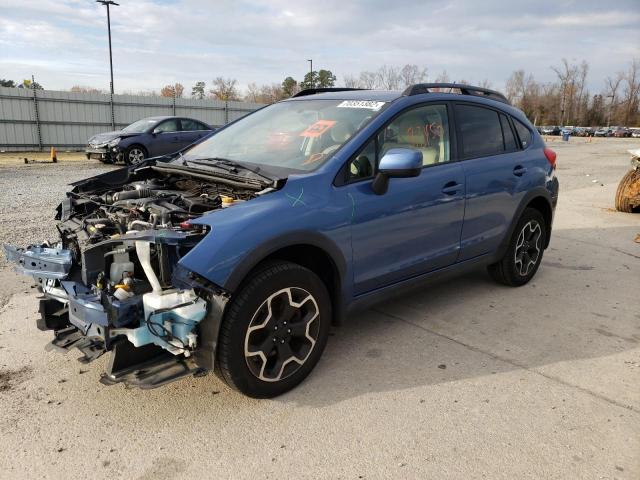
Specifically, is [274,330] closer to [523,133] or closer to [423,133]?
[423,133]

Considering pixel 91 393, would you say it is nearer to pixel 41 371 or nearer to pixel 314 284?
pixel 41 371

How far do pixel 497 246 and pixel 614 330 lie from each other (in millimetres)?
1150

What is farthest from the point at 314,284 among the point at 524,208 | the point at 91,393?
the point at 524,208

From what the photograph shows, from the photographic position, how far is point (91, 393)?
310 centimetres

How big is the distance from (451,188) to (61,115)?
853 inches

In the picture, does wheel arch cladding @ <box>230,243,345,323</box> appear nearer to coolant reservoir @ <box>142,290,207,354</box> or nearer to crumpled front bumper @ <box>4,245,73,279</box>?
coolant reservoir @ <box>142,290,207,354</box>

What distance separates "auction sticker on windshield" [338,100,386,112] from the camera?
3730mm

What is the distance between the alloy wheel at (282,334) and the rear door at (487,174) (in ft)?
5.54

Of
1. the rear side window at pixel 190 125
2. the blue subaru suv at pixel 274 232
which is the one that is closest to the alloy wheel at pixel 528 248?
the blue subaru suv at pixel 274 232

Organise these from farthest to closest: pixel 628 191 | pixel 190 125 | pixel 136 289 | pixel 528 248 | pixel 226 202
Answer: pixel 190 125
pixel 628 191
pixel 528 248
pixel 226 202
pixel 136 289

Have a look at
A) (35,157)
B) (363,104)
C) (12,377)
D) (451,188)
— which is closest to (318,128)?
(363,104)

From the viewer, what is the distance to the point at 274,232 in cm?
288

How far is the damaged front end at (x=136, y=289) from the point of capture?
2.66 m

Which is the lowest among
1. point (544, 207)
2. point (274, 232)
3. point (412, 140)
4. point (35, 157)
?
point (35, 157)
